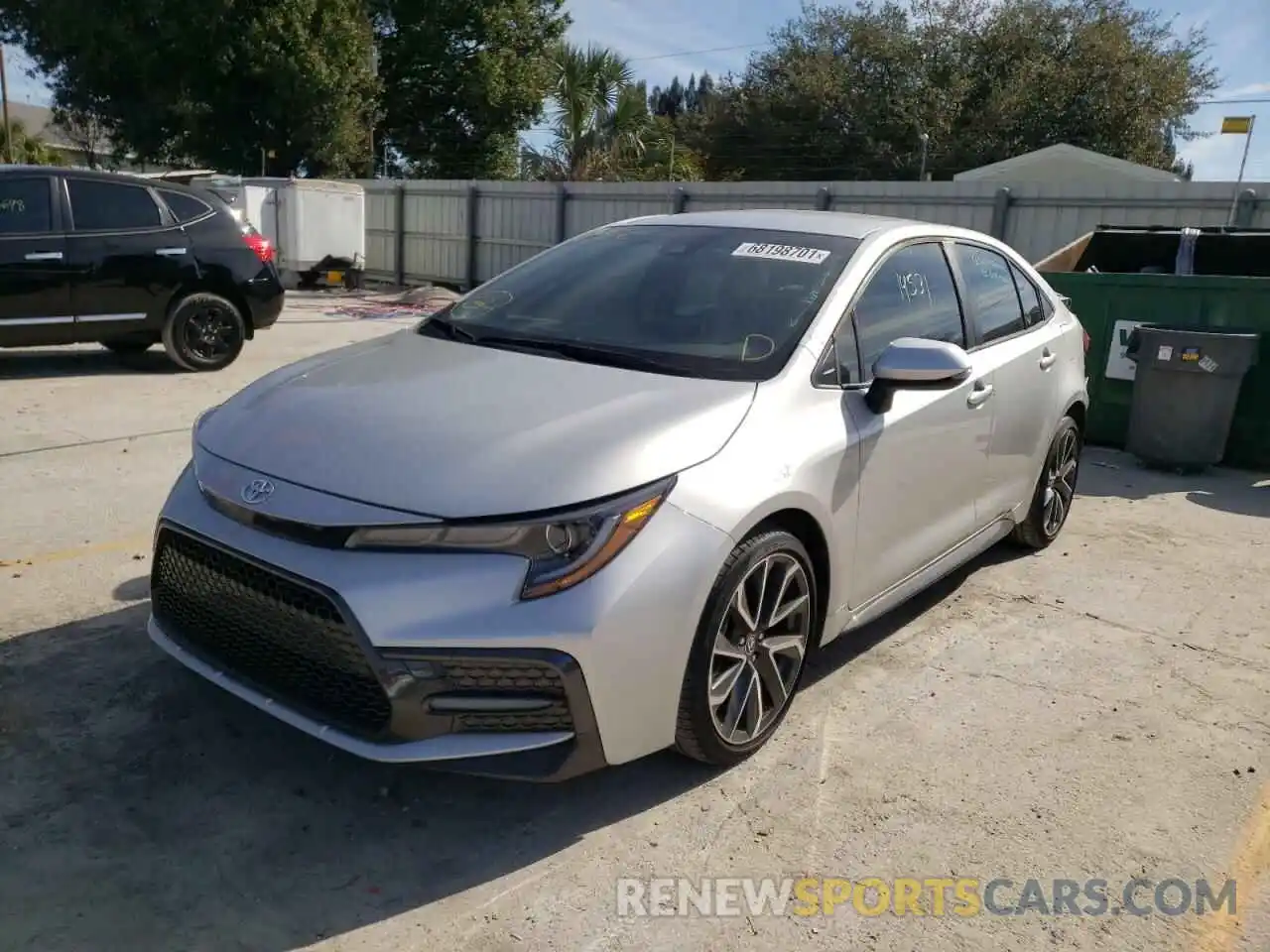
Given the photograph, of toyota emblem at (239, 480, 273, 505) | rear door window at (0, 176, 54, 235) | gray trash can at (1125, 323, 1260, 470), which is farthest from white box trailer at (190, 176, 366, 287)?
toyota emblem at (239, 480, 273, 505)

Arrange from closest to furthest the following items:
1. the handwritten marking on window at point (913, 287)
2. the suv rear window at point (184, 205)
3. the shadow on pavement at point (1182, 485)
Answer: the handwritten marking on window at point (913, 287) → the shadow on pavement at point (1182, 485) → the suv rear window at point (184, 205)

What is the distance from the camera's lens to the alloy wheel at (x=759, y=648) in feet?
9.78

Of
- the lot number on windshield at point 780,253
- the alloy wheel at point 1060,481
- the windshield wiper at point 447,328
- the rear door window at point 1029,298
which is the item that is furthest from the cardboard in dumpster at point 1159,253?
the windshield wiper at point 447,328

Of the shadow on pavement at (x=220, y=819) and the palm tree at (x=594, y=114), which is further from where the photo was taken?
the palm tree at (x=594, y=114)

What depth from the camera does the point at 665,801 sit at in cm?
301

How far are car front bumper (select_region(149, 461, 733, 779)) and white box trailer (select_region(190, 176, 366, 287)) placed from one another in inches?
628

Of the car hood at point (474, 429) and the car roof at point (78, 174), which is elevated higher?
the car roof at point (78, 174)

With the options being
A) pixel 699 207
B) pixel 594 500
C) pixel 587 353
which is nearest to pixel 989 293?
pixel 587 353

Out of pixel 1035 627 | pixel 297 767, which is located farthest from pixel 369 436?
pixel 1035 627

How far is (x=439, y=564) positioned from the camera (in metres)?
2.54

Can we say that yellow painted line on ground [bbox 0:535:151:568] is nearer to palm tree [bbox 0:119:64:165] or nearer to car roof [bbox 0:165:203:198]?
car roof [bbox 0:165:203:198]

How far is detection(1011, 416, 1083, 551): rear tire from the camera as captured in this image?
5176mm

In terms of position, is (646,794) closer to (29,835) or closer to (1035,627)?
(29,835)

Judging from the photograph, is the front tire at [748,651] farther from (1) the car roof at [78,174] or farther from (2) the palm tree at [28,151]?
(2) the palm tree at [28,151]
